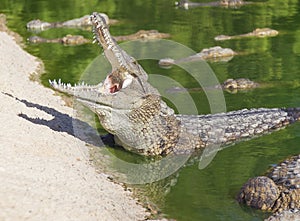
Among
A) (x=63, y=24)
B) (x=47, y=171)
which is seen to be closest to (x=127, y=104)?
(x=47, y=171)

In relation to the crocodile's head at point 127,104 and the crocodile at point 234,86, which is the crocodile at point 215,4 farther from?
the crocodile's head at point 127,104

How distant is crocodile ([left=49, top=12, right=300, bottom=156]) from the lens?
507 inches

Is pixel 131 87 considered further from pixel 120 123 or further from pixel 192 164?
pixel 192 164

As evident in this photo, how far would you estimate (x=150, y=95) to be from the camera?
1322 centimetres

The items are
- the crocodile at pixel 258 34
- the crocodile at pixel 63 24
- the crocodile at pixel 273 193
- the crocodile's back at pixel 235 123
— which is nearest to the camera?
the crocodile at pixel 273 193

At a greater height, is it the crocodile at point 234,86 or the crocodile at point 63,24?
the crocodile at point 234,86

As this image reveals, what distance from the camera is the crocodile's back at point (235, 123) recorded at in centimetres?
1397

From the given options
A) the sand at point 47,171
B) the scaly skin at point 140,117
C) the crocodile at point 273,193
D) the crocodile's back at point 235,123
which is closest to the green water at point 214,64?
the crocodile at point 273,193

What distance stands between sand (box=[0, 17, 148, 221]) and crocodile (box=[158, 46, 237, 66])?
202 inches

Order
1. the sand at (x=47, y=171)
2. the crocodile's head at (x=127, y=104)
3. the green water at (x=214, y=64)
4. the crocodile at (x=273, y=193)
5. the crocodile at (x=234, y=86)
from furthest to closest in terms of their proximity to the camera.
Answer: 1. the crocodile at (x=234, y=86)
2. the crocodile's head at (x=127, y=104)
3. the green water at (x=214, y=64)
4. the crocodile at (x=273, y=193)
5. the sand at (x=47, y=171)

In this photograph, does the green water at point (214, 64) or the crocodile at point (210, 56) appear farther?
the crocodile at point (210, 56)

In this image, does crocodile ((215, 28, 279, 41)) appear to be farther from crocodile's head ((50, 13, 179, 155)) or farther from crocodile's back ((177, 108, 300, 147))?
crocodile's head ((50, 13, 179, 155))

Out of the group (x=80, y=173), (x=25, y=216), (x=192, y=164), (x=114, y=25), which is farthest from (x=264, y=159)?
(x=114, y=25)

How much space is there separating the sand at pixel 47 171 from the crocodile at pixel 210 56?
5136mm
